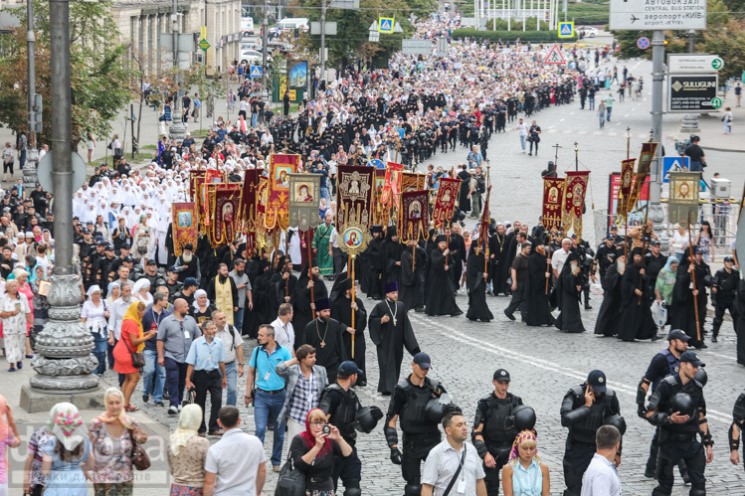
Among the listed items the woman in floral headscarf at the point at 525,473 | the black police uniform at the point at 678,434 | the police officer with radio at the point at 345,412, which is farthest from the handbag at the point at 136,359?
the woman in floral headscarf at the point at 525,473

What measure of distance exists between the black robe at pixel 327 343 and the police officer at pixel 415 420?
332 centimetres

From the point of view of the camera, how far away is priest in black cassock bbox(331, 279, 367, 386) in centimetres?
1784

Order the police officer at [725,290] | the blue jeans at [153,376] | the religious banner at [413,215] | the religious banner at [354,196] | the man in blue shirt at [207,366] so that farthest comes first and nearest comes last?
the religious banner at [413,215], the religious banner at [354,196], the police officer at [725,290], the blue jeans at [153,376], the man in blue shirt at [207,366]

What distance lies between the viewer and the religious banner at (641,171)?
81.9 ft

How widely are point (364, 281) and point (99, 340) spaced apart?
8.51m

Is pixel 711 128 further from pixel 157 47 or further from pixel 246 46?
pixel 246 46

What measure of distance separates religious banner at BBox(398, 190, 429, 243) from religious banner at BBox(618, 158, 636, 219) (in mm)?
3277

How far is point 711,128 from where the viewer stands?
197ft

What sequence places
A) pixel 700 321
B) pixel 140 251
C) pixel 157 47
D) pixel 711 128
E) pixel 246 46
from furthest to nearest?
1. pixel 246 46
2. pixel 157 47
3. pixel 711 128
4. pixel 140 251
5. pixel 700 321

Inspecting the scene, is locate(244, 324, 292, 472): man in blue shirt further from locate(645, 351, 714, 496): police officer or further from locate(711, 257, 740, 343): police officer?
locate(711, 257, 740, 343): police officer

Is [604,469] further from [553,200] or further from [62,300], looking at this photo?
[553,200]

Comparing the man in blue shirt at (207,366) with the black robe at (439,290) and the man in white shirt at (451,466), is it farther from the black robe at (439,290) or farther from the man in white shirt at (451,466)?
the black robe at (439,290)

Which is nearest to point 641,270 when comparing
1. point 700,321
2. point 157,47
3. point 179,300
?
point 700,321

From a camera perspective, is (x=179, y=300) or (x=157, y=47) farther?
(x=157, y=47)
